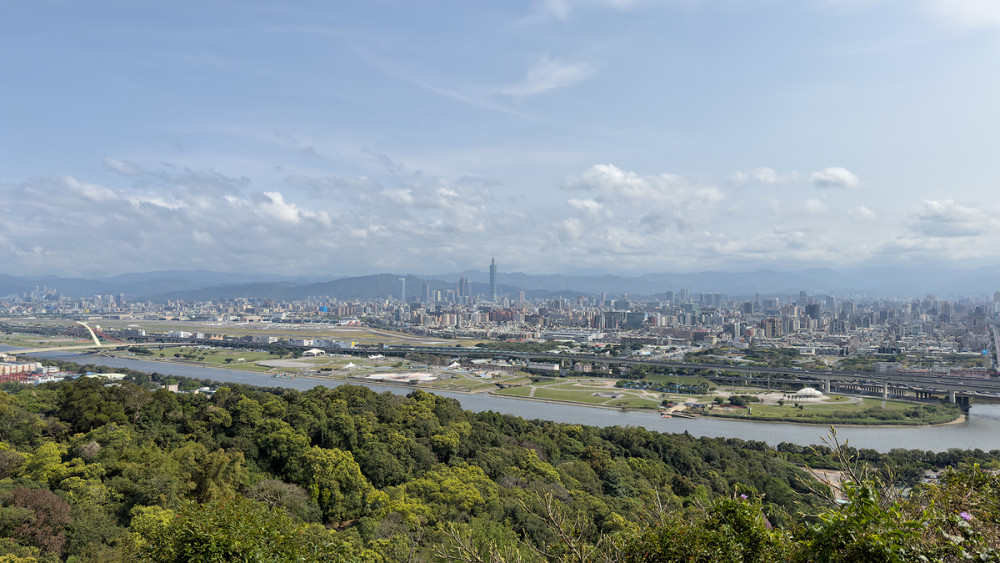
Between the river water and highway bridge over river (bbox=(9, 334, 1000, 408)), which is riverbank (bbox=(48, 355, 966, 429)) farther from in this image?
highway bridge over river (bbox=(9, 334, 1000, 408))

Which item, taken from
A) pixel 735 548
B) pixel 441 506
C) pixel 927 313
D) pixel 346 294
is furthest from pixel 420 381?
pixel 346 294

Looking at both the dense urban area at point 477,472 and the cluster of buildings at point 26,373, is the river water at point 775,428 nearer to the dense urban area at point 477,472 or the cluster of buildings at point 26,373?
the dense urban area at point 477,472

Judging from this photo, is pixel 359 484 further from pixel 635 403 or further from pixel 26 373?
pixel 26 373

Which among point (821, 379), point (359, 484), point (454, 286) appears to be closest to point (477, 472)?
point (359, 484)

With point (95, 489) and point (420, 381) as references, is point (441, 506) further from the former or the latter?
point (420, 381)

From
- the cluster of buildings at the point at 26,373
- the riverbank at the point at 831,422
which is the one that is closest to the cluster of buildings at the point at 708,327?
the cluster of buildings at the point at 26,373

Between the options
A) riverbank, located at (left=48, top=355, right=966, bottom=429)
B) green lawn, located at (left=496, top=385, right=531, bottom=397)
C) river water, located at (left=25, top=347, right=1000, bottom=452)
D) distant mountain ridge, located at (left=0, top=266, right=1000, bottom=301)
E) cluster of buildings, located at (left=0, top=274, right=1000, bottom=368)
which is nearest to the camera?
river water, located at (left=25, top=347, right=1000, bottom=452)

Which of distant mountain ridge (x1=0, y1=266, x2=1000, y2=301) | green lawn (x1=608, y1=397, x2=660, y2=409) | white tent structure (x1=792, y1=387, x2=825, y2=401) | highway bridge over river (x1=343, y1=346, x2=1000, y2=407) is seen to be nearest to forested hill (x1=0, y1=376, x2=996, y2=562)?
green lawn (x1=608, y1=397, x2=660, y2=409)

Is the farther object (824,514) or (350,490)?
(350,490)

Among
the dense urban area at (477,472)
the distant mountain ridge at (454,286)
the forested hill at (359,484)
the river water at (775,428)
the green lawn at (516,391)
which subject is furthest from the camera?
the distant mountain ridge at (454,286)
